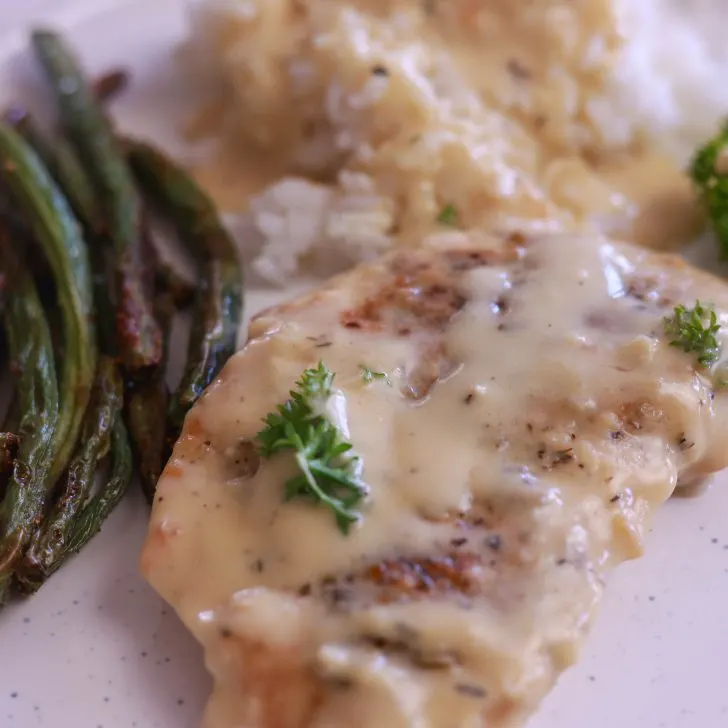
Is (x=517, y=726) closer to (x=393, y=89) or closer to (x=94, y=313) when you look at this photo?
(x=94, y=313)

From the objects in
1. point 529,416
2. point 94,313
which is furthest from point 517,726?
point 94,313

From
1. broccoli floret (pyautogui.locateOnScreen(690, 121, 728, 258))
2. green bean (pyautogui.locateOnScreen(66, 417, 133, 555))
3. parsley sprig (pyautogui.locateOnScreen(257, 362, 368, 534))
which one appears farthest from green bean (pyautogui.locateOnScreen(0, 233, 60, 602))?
broccoli floret (pyautogui.locateOnScreen(690, 121, 728, 258))

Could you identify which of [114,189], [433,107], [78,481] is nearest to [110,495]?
[78,481]

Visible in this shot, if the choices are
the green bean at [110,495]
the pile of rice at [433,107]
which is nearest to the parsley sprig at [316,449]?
the green bean at [110,495]

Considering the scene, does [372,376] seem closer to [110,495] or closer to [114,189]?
[110,495]

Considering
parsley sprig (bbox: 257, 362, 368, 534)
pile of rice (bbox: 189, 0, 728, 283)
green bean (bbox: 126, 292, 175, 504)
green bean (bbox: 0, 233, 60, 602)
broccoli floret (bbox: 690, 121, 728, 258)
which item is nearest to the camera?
parsley sprig (bbox: 257, 362, 368, 534)

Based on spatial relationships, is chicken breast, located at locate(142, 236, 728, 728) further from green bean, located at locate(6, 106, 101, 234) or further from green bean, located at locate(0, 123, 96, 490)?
green bean, located at locate(6, 106, 101, 234)

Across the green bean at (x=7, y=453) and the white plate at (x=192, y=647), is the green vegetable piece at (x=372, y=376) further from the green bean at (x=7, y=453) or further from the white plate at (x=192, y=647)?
the green bean at (x=7, y=453)
